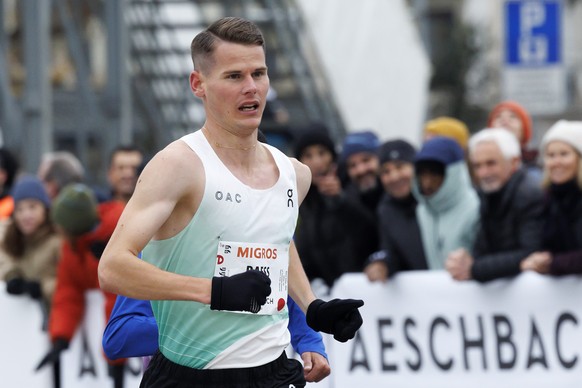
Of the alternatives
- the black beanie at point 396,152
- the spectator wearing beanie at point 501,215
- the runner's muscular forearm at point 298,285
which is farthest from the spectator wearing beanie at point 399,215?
the runner's muscular forearm at point 298,285

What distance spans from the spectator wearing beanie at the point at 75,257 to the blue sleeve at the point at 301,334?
3.57 meters

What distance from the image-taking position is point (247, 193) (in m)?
4.61

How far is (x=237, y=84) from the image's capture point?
4543 mm

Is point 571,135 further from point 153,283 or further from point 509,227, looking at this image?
point 153,283

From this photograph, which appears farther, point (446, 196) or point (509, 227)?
point (446, 196)

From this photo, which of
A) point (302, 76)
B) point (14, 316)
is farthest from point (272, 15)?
point (14, 316)

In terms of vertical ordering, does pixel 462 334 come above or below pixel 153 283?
below

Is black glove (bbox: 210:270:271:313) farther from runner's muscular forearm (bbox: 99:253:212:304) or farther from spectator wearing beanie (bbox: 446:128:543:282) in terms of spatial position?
spectator wearing beanie (bbox: 446:128:543:282)

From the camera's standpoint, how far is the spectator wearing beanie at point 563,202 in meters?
7.64

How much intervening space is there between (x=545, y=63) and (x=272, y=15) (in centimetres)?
370

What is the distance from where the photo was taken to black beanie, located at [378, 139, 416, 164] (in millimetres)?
8641

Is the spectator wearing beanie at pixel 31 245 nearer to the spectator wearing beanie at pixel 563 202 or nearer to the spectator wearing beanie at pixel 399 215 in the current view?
the spectator wearing beanie at pixel 399 215

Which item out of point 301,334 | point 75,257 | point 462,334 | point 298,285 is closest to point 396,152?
point 462,334

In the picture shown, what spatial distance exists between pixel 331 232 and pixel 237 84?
14.2 ft
